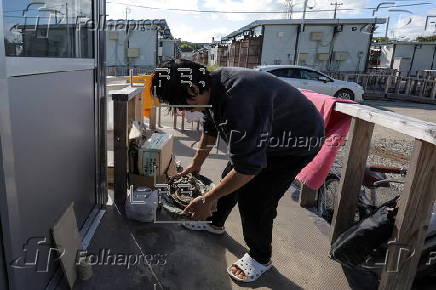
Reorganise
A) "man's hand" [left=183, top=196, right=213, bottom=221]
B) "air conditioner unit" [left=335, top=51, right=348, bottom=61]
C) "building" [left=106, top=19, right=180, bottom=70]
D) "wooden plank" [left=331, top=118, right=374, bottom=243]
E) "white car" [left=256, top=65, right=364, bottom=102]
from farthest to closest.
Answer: "building" [left=106, top=19, right=180, bottom=70] < "air conditioner unit" [left=335, top=51, right=348, bottom=61] < "white car" [left=256, top=65, right=364, bottom=102] < "wooden plank" [left=331, top=118, right=374, bottom=243] < "man's hand" [left=183, top=196, right=213, bottom=221]

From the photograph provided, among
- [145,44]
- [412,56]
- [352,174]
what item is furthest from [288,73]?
[412,56]

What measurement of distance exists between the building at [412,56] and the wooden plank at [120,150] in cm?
2455

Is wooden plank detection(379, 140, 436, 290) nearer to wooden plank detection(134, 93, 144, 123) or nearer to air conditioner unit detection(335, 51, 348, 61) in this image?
wooden plank detection(134, 93, 144, 123)

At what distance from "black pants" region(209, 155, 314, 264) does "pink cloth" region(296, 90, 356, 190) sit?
87cm

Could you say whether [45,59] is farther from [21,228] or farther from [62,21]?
[21,228]

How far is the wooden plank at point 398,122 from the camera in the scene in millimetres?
1488

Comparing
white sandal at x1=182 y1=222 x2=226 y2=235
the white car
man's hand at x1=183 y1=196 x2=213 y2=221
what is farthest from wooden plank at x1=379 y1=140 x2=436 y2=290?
the white car

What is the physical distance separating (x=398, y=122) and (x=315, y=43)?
63.0 ft

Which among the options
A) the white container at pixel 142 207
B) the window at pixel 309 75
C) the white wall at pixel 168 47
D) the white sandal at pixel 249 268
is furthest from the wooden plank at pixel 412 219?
the white wall at pixel 168 47

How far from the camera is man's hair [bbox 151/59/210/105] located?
154 centimetres

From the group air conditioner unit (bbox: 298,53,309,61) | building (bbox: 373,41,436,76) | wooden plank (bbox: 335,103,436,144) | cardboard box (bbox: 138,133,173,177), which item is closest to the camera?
wooden plank (bbox: 335,103,436,144)

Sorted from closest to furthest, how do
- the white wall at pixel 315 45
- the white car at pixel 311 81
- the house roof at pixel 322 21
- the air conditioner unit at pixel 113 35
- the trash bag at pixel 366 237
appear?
the trash bag at pixel 366 237 < the white car at pixel 311 81 < the house roof at pixel 322 21 < the white wall at pixel 315 45 < the air conditioner unit at pixel 113 35

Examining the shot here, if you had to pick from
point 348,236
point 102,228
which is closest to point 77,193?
point 102,228

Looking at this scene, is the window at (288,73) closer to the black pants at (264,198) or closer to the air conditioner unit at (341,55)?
the black pants at (264,198)
